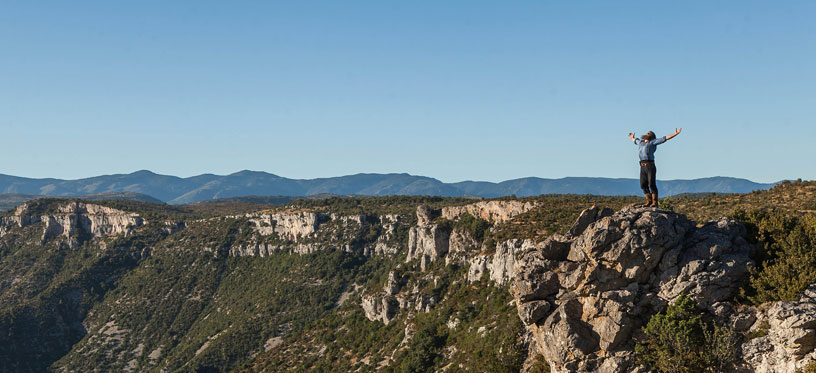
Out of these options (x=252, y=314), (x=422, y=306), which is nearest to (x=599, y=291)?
(x=422, y=306)

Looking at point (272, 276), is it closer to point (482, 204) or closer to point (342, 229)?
point (342, 229)

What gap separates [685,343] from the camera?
95.8ft

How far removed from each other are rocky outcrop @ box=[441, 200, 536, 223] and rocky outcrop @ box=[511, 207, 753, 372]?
7023 centimetres

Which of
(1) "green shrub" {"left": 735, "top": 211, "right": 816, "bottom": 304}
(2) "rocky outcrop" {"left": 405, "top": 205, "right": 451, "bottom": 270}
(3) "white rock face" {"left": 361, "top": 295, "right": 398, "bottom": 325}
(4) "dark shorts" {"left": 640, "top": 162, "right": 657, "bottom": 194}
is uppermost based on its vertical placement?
(4) "dark shorts" {"left": 640, "top": 162, "right": 657, "bottom": 194}

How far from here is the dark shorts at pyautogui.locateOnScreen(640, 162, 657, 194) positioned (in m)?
32.3

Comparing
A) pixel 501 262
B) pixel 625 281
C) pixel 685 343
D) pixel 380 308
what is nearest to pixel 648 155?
pixel 625 281

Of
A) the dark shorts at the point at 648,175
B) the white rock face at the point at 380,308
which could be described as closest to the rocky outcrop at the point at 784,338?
the dark shorts at the point at 648,175

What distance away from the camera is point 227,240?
19375cm

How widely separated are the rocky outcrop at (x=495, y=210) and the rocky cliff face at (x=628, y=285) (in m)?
70.1

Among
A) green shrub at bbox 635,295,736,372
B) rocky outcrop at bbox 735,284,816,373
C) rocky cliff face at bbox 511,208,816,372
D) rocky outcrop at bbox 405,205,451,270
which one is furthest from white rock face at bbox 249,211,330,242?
rocky outcrop at bbox 735,284,816,373

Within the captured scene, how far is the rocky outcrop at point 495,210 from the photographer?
10606 cm

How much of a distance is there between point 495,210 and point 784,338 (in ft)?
283

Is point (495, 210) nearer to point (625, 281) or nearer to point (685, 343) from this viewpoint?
point (625, 281)

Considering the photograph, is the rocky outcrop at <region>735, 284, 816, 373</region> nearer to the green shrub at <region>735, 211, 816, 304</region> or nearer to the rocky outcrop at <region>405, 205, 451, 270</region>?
the green shrub at <region>735, 211, 816, 304</region>
